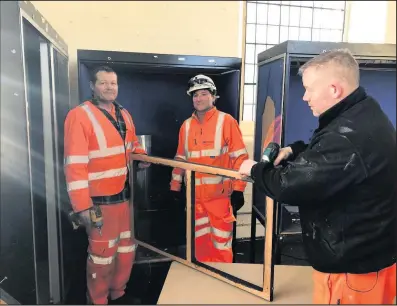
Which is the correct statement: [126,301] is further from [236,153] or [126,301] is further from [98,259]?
[236,153]

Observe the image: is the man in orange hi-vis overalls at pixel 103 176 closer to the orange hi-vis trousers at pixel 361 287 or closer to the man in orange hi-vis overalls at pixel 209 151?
the man in orange hi-vis overalls at pixel 209 151

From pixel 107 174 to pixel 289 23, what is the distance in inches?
31.8

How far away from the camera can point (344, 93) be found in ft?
→ 2.61

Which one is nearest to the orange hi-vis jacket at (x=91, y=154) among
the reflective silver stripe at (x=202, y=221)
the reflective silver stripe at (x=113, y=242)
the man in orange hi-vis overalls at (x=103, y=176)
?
the man in orange hi-vis overalls at (x=103, y=176)

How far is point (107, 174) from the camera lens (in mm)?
1021

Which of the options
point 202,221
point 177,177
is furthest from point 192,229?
point 177,177

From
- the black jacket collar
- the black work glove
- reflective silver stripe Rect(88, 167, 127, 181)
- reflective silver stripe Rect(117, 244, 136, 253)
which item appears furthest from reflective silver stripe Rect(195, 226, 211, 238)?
the black jacket collar

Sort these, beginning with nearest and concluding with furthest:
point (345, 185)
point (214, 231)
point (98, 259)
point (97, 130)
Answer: point (345, 185) < point (97, 130) < point (98, 259) < point (214, 231)

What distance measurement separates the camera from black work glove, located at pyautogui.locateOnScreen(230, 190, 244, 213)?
1151mm

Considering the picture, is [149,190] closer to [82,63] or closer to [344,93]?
[82,63]

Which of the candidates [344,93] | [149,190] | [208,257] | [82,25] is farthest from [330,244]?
[82,25]

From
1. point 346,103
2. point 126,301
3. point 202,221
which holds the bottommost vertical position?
point 126,301

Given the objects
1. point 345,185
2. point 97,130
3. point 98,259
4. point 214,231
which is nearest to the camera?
point 345,185

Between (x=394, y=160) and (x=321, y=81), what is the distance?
0.86ft
